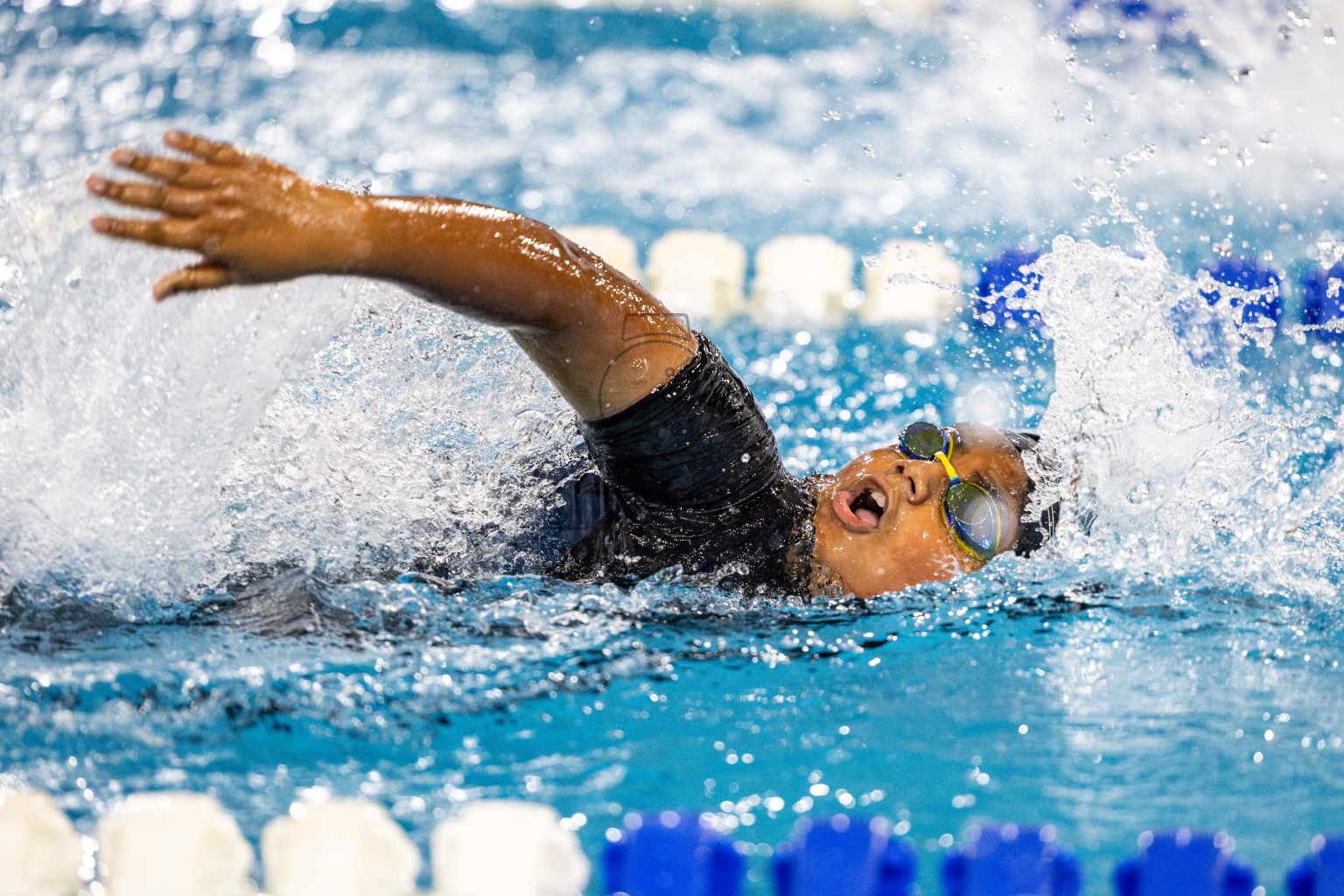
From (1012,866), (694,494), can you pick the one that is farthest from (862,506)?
(1012,866)

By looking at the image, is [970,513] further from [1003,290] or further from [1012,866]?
[1003,290]

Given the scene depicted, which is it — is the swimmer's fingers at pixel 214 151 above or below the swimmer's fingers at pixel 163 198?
above

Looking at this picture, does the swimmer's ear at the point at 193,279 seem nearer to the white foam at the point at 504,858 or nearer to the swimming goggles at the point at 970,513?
the white foam at the point at 504,858

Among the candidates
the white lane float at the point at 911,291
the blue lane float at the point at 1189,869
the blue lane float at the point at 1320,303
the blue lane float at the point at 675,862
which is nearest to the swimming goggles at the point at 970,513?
the blue lane float at the point at 1189,869

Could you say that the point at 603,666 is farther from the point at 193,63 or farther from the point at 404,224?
the point at 193,63

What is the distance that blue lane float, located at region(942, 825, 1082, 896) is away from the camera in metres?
1.19

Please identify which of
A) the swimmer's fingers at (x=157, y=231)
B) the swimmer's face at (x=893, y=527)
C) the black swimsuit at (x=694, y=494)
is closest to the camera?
the swimmer's fingers at (x=157, y=231)

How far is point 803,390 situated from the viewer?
3.37 metres

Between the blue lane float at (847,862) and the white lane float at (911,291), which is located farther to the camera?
the white lane float at (911,291)

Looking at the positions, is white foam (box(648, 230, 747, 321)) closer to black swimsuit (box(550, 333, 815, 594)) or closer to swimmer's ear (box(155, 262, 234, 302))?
black swimsuit (box(550, 333, 815, 594))

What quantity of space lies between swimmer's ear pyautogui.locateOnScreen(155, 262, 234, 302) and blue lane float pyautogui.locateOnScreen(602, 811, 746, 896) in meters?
0.70

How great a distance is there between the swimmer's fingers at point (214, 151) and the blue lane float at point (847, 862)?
0.90 m

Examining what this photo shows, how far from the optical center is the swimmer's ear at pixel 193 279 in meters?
1.19

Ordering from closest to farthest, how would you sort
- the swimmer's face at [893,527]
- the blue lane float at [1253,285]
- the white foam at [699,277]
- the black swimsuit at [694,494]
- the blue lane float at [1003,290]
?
1. the black swimsuit at [694,494]
2. the swimmer's face at [893,527]
3. the blue lane float at [1253,285]
4. the blue lane float at [1003,290]
5. the white foam at [699,277]
